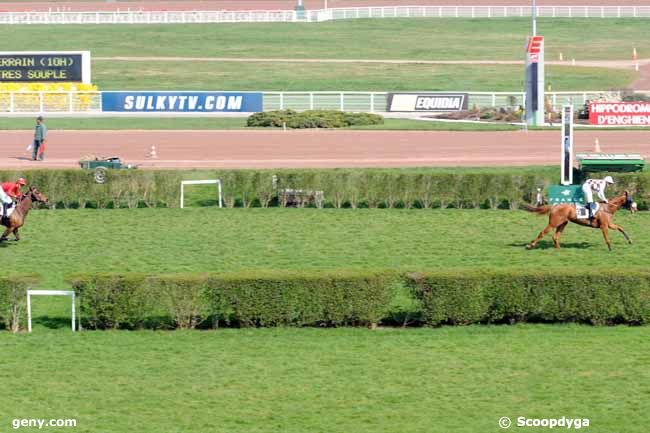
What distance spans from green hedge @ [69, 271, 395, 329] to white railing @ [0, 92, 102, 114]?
34541 millimetres

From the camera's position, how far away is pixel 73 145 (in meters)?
40.4

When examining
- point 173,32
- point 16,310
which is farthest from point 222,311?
point 173,32

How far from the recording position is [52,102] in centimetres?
5131

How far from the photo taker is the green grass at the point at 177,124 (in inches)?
1761

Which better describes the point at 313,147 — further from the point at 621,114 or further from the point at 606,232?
the point at 606,232

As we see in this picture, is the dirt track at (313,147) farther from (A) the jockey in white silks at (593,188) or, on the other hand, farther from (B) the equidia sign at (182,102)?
(A) the jockey in white silks at (593,188)

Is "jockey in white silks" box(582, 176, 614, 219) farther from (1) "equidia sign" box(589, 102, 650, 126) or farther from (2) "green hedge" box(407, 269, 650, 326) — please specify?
(1) "equidia sign" box(589, 102, 650, 126)

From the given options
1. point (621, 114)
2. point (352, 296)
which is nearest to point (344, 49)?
point (621, 114)

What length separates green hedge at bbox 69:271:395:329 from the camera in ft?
57.0

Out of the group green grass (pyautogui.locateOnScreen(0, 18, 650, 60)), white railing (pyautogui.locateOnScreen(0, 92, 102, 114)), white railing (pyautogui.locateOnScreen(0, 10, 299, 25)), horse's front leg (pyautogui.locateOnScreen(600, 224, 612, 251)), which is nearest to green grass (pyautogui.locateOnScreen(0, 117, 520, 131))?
white railing (pyautogui.locateOnScreen(0, 92, 102, 114))

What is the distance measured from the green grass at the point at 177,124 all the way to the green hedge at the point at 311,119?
502 millimetres

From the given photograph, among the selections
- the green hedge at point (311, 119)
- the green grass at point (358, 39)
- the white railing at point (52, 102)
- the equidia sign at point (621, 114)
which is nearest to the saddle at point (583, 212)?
the green hedge at point (311, 119)

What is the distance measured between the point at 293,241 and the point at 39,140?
14.2 meters

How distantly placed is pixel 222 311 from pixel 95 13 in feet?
241
